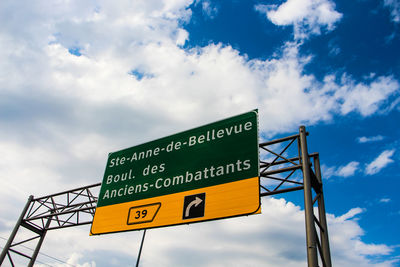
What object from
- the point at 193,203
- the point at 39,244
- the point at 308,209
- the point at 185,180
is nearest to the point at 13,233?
the point at 39,244

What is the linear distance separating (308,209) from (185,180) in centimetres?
300

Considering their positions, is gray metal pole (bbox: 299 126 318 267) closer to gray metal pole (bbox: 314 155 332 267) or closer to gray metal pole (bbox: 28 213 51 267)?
gray metal pole (bbox: 314 155 332 267)

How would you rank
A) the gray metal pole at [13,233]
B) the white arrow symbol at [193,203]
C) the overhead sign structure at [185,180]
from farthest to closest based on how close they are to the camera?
the gray metal pole at [13,233] → the white arrow symbol at [193,203] → the overhead sign structure at [185,180]

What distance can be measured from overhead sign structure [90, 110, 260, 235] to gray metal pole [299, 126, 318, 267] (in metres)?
1.06

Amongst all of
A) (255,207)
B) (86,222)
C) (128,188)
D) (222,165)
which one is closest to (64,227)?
(86,222)

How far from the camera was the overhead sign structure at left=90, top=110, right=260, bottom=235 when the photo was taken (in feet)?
23.0

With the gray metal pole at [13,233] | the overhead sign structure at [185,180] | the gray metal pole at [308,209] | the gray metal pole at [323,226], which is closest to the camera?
the gray metal pole at [308,209]

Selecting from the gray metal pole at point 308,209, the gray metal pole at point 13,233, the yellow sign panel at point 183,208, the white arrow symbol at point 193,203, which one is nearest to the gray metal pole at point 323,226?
the gray metal pole at point 308,209

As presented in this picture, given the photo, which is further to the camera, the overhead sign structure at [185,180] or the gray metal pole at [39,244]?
the gray metal pole at [39,244]

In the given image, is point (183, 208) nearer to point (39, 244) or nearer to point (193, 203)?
point (193, 203)

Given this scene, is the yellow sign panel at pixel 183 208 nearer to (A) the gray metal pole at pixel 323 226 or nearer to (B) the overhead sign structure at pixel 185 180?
(B) the overhead sign structure at pixel 185 180

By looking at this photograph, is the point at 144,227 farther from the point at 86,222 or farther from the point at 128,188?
the point at 86,222

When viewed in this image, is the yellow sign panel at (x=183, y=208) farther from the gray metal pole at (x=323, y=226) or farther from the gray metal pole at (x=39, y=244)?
the gray metal pole at (x=39, y=244)

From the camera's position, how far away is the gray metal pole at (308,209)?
5.90 m
